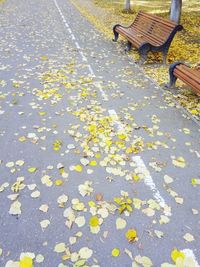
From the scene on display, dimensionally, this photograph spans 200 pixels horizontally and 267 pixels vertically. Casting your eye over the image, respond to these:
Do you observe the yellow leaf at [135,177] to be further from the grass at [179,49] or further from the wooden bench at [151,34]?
the wooden bench at [151,34]

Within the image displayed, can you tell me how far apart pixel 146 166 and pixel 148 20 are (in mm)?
6167

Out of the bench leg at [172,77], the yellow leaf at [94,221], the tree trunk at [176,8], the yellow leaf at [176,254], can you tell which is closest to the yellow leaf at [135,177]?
the yellow leaf at [94,221]

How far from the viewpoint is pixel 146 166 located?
3.71m

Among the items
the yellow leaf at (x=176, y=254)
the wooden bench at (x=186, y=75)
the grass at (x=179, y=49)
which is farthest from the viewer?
the grass at (x=179, y=49)

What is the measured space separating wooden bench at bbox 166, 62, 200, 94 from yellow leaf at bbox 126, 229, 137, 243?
116 inches

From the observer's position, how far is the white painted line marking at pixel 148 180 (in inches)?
125

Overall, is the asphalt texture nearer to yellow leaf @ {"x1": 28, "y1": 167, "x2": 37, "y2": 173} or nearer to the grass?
yellow leaf @ {"x1": 28, "y1": 167, "x2": 37, "y2": 173}

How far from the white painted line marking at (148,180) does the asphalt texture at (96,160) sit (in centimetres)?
1

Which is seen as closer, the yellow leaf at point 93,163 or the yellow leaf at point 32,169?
the yellow leaf at point 32,169

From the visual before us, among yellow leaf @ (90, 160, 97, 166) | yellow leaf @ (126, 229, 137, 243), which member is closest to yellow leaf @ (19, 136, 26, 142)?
yellow leaf @ (90, 160, 97, 166)

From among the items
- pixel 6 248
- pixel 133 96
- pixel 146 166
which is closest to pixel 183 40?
pixel 133 96

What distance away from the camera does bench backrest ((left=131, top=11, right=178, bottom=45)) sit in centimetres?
713

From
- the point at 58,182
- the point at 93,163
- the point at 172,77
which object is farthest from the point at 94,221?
the point at 172,77

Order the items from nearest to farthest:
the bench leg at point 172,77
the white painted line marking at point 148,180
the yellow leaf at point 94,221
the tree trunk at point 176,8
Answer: the yellow leaf at point 94,221, the white painted line marking at point 148,180, the bench leg at point 172,77, the tree trunk at point 176,8
